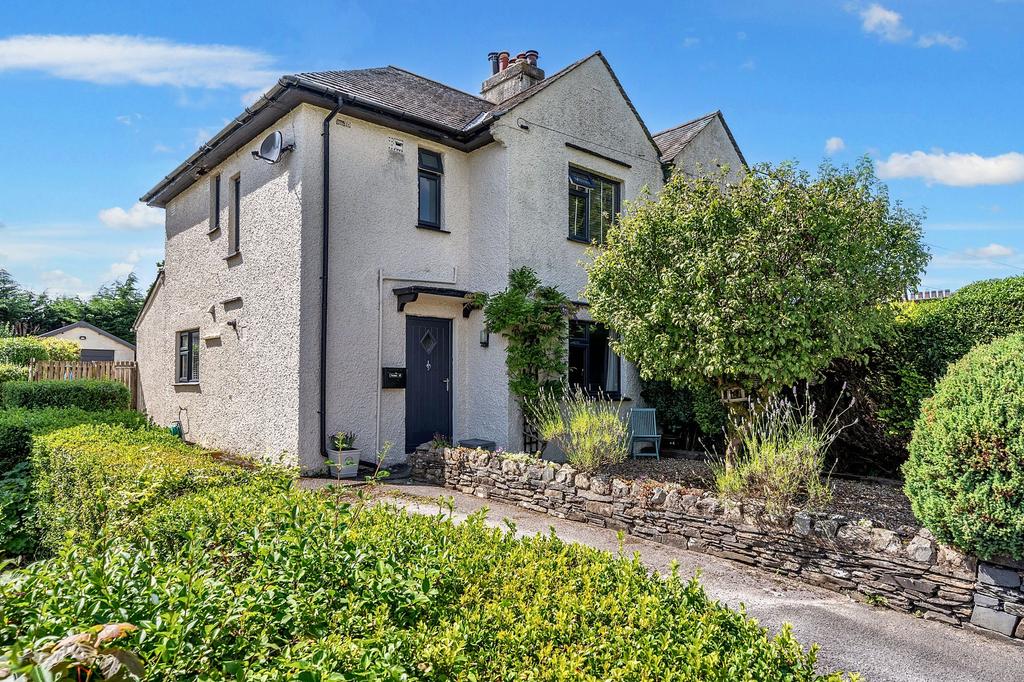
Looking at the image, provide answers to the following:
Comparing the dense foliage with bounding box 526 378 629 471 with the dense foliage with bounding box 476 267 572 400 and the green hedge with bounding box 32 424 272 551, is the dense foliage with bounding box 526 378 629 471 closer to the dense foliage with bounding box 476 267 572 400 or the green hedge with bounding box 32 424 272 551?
the dense foliage with bounding box 476 267 572 400

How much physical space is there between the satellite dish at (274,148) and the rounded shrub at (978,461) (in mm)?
9371

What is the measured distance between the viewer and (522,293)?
10258 millimetres

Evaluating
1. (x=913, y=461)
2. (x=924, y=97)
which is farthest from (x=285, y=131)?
(x=924, y=97)

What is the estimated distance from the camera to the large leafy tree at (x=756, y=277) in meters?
6.94

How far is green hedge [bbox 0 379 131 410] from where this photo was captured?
10.6 m

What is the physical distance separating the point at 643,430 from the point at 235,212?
30.0 feet

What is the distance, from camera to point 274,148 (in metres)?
9.72

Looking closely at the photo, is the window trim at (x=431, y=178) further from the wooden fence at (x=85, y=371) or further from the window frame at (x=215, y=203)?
the wooden fence at (x=85, y=371)

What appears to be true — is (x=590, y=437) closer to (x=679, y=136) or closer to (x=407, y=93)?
(x=407, y=93)

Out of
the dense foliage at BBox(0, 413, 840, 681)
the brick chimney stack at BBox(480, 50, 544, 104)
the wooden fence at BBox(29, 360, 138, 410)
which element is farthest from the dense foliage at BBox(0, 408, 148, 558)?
the brick chimney stack at BBox(480, 50, 544, 104)

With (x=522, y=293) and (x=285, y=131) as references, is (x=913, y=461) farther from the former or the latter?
(x=285, y=131)

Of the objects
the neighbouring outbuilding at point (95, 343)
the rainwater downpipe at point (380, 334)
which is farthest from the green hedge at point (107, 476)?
the neighbouring outbuilding at point (95, 343)

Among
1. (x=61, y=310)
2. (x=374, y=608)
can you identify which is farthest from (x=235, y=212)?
(x=61, y=310)

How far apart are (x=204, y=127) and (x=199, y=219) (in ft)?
8.15
